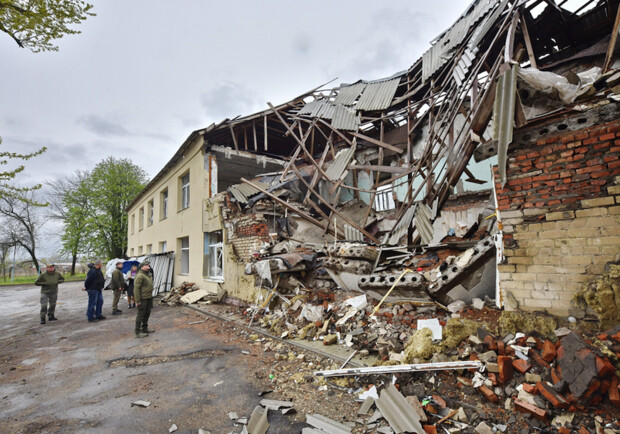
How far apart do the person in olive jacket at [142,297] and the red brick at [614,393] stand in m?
6.97

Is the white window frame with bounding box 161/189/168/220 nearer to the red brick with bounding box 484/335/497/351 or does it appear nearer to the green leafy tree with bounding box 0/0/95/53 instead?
the green leafy tree with bounding box 0/0/95/53

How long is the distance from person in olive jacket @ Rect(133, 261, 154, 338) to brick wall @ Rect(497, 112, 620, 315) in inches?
257

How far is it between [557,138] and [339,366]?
3782 mm

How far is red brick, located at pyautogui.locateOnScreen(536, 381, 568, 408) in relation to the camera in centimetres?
218

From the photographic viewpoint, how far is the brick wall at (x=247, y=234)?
25.9ft

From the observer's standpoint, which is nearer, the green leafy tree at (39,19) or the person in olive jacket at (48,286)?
the green leafy tree at (39,19)

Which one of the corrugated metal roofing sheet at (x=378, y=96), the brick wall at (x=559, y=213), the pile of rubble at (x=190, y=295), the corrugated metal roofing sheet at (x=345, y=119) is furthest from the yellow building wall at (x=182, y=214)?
the brick wall at (x=559, y=213)

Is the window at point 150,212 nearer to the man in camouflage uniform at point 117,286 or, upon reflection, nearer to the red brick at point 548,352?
the man in camouflage uniform at point 117,286

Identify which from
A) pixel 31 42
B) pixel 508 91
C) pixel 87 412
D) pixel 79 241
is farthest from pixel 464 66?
pixel 79 241

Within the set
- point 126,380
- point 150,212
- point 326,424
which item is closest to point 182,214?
point 150,212

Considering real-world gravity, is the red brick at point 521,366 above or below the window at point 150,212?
below

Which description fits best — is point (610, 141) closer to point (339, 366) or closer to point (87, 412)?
point (339, 366)

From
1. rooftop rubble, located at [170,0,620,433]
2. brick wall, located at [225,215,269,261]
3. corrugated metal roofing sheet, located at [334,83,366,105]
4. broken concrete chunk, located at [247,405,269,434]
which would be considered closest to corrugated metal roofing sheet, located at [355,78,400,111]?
rooftop rubble, located at [170,0,620,433]

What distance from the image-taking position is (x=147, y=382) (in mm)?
3764
